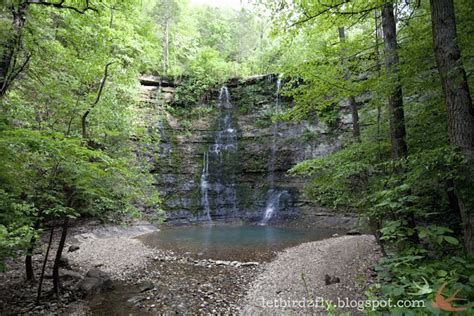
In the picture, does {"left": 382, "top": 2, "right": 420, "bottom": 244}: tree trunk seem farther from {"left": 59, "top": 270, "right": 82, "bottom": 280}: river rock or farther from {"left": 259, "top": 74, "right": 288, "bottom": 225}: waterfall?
{"left": 259, "top": 74, "right": 288, "bottom": 225}: waterfall

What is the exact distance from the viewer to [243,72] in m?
24.0

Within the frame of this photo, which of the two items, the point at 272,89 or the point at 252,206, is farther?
the point at 272,89

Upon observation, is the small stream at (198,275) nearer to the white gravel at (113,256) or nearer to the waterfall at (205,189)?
the white gravel at (113,256)

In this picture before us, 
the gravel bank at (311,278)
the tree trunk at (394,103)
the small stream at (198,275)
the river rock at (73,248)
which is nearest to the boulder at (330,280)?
the gravel bank at (311,278)

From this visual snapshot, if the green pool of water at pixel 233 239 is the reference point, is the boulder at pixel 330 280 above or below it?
above

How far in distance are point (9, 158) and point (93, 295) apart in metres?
3.50

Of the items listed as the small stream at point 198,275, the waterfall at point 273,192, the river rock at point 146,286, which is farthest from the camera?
the waterfall at point 273,192

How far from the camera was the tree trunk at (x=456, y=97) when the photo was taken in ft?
10.3

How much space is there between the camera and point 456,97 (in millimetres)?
3326

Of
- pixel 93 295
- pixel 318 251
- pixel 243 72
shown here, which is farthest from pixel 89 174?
pixel 243 72

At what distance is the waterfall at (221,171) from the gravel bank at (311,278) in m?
10.1

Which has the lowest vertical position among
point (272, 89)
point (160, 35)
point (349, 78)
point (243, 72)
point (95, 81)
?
point (349, 78)

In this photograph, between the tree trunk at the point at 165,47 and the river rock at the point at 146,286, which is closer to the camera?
the river rock at the point at 146,286

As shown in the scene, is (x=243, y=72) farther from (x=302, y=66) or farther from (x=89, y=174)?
(x=89, y=174)
